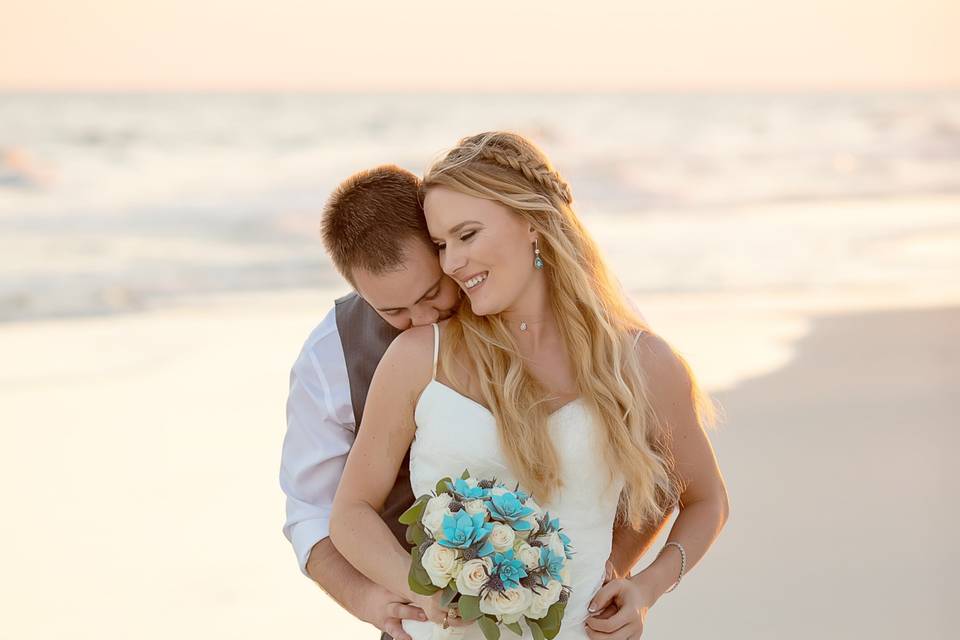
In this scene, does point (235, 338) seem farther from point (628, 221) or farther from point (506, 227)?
point (628, 221)

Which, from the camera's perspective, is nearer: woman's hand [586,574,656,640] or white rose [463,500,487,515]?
white rose [463,500,487,515]

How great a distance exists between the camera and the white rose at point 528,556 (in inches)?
108

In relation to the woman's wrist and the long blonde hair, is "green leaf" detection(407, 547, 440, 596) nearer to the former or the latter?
the long blonde hair

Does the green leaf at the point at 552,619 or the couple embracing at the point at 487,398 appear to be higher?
the couple embracing at the point at 487,398

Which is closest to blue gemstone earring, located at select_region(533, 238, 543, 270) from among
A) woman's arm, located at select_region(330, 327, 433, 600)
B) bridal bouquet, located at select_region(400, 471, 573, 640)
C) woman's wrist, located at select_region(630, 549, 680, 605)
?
woman's arm, located at select_region(330, 327, 433, 600)

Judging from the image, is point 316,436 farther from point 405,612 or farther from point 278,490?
point 278,490

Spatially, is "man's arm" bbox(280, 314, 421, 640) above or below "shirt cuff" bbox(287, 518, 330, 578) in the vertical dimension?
above

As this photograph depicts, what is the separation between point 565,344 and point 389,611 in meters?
0.83

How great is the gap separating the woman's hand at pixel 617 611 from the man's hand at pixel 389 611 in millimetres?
449

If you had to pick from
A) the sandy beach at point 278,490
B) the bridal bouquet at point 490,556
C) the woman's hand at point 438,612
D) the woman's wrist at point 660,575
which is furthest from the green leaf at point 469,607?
the sandy beach at point 278,490

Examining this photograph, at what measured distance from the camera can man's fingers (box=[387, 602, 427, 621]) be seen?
3.07 m

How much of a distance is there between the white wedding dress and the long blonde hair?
0.04 metres

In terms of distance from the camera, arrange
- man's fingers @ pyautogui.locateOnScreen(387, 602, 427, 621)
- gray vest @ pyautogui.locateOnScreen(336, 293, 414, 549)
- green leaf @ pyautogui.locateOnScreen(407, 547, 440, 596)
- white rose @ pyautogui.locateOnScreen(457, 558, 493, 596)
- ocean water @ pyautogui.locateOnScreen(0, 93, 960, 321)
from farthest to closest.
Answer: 1. ocean water @ pyautogui.locateOnScreen(0, 93, 960, 321)
2. gray vest @ pyautogui.locateOnScreen(336, 293, 414, 549)
3. man's fingers @ pyautogui.locateOnScreen(387, 602, 427, 621)
4. green leaf @ pyautogui.locateOnScreen(407, 547, 440, 596)
5. white rose @ pyautogui.locateOnScreen(457, 558, 493, 596)

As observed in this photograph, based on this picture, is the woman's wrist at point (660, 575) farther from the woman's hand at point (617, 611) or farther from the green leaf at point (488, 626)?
the green leaf at point (488, 626)
